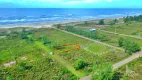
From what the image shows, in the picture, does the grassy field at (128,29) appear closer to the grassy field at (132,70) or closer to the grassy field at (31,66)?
the grassy field at (132,70)

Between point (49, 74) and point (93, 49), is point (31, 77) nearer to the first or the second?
point (49, 74)

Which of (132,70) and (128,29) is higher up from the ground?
(128,29)

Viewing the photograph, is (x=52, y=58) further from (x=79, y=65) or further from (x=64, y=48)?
(x=79, y=65)

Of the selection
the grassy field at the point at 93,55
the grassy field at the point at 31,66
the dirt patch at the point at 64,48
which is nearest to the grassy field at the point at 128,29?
Answer: the grassy field at the point at 93,55

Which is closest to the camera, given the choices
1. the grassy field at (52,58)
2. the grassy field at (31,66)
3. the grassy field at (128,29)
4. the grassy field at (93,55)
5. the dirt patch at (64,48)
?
the grassy field at (31,66)

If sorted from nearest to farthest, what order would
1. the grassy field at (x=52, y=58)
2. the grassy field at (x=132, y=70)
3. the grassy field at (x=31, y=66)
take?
the grassy field at (x=132, y=70) < the grassy field at (x=31, y=66) < the grassy field at (x=52, y=58)

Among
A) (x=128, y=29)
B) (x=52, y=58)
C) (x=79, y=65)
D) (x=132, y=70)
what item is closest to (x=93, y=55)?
(x=79, y=65)

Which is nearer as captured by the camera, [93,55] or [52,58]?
[52,58]

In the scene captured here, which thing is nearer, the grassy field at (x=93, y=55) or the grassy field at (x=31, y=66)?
the grassy field at (x=31, y=66)

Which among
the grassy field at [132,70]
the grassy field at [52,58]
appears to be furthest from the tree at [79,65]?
the grassy field at [132,70]

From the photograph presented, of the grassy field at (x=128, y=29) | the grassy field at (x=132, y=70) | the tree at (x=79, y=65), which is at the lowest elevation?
the grassy field at (x=132, y=70)

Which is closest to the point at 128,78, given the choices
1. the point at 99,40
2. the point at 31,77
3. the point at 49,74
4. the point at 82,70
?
the point at 82,70

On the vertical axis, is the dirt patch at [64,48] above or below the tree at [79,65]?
above

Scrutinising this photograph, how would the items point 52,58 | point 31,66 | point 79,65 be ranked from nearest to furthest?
point 79,65, point 31,66, point 52,58
